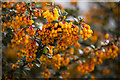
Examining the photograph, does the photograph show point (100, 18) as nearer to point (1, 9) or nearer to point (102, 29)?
point (102, 29)

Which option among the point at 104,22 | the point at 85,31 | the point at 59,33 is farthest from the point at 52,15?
the point at 104,22

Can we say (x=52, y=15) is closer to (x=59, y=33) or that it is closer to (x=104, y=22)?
(x=59, y=33)

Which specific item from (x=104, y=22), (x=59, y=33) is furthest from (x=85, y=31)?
(x=104, y=22)

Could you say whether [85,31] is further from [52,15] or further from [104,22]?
[104,22]

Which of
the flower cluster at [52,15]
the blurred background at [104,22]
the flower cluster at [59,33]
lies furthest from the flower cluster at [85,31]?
the blurred background at [104,22]

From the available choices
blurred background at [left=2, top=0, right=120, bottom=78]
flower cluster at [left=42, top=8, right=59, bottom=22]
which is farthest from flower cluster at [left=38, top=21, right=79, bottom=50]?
blurred background at [left=2, top=0, right=120, bottom=78]

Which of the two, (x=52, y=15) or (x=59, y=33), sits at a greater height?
(x=52, y=15)

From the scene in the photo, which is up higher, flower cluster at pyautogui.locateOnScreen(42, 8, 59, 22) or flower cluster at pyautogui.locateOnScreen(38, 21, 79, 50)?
flower cluster at pyautogui.locateOnScreen(42, 8, 59, 22)

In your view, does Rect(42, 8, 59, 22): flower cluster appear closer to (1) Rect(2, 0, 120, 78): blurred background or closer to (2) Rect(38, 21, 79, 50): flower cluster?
(2) Rect(38, 21, 79, 50): flower cluster

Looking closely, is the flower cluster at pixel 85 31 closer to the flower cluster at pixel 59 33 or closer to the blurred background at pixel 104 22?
the flower cluster at pixel 59 33

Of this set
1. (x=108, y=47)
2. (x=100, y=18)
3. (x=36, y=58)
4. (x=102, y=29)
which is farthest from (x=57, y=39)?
(x=100, y=18)

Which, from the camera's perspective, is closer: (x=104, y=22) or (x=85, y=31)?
(x=85, y=31)

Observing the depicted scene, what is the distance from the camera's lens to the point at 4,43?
65.6 inches

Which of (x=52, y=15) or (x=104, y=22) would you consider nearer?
(x=52, y=15)
